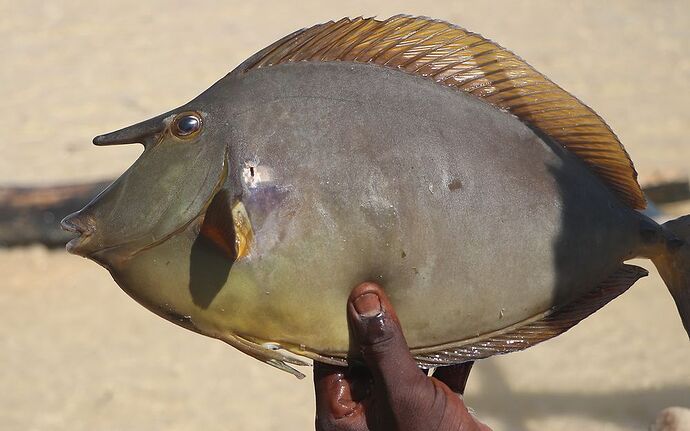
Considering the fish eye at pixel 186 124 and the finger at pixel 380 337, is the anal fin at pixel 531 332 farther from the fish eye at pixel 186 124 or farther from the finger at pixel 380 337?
the fish eye at pixel 186 124

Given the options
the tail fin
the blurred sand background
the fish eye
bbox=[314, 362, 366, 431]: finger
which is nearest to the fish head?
the fish eye

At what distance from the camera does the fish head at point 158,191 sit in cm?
170

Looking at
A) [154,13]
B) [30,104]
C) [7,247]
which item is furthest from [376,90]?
[154,13]

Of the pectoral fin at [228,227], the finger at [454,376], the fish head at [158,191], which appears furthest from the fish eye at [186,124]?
the finger at [454,376]

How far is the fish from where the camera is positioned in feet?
5.59

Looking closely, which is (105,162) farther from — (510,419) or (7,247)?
(510,419)

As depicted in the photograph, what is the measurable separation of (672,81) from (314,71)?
658cm

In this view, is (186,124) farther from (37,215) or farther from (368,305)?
(37,215)

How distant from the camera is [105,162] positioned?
21.0 ft

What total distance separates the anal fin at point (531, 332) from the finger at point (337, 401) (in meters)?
0.20

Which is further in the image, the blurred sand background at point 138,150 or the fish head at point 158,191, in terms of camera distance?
the blurred sand background at point 138,150

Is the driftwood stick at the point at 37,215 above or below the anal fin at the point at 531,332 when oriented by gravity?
below

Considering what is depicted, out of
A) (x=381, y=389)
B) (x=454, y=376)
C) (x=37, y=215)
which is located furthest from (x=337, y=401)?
(x=37, y=215)

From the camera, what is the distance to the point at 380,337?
172 cm
